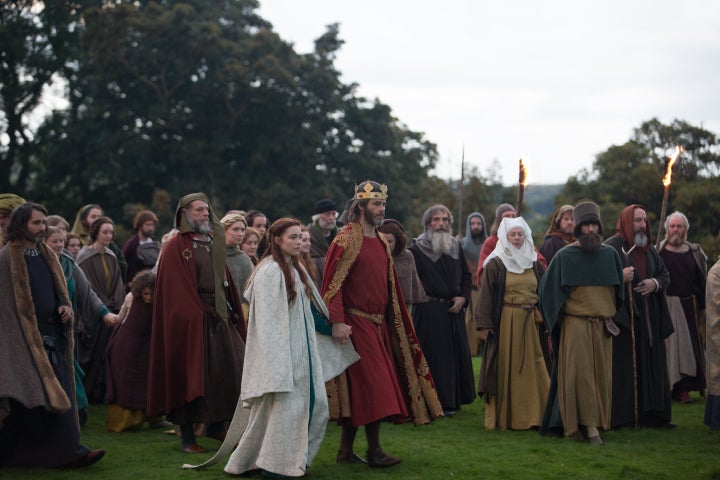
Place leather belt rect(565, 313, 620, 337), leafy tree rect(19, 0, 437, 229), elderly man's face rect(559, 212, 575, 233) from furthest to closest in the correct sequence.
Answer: leafy tree rect(19, 0, 437, 229) < elderly man's face rect(559, 212, 575, 233) < leather belt rect(565, 313, 620, 337)

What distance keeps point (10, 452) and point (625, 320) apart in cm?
578

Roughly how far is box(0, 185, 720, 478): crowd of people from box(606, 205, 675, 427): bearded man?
0.06 feet

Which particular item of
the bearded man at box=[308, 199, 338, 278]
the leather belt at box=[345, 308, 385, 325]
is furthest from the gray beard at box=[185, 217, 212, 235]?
the bearded man at box=[308, 199, 338, 278]

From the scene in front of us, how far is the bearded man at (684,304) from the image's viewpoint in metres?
12.8

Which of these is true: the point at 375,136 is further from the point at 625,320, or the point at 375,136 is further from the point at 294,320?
the point at 294,320

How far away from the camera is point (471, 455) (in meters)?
9.02

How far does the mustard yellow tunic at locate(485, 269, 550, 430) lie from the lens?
10625mm

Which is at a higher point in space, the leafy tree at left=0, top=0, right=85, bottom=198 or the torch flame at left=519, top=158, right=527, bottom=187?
the leafy tree at left=0, top=0, right=85, bottom=198

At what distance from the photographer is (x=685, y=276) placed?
42.8ft

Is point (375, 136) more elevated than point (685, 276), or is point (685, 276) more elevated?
point (375, 136)

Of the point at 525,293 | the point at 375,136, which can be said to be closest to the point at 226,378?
the point at 525,293

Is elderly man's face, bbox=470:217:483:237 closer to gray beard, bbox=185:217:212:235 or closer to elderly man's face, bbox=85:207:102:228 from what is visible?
elderly man's face, bbox=85:207:102:228

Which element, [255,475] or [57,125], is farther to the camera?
[57,125]

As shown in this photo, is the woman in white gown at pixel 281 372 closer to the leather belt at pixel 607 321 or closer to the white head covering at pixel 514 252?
the leather belt at pixel 607 321
